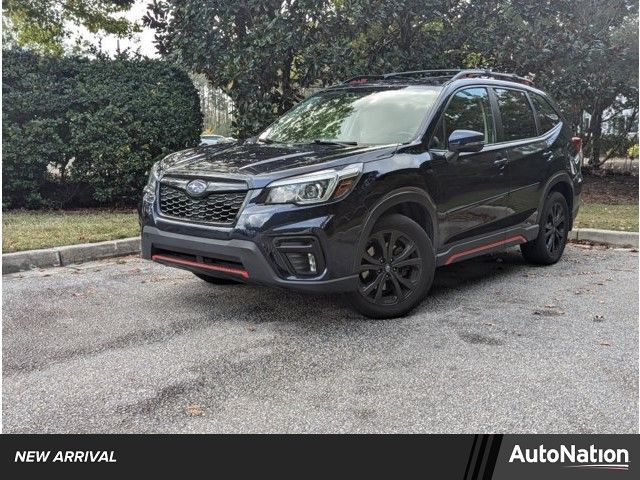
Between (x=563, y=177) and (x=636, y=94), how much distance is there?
7.48 metres

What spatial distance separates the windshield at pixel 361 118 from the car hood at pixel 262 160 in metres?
0.33

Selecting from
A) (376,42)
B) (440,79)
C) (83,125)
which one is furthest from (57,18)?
(440,79)

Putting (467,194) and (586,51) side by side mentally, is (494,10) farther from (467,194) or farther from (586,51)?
(467,194)

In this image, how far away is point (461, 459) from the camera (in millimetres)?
2494

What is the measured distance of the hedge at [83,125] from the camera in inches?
330

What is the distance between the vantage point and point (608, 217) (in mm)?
8719

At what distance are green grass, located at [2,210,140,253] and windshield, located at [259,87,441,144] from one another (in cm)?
253

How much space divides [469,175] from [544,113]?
1796 mm

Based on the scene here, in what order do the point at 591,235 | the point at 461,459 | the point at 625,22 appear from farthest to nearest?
the point at 625,22 → the point at 591,235 → the point at 461,459

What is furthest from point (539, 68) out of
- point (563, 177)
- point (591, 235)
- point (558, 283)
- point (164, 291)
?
point (164, 291)

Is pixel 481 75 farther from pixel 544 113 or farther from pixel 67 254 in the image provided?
pixel 67 254

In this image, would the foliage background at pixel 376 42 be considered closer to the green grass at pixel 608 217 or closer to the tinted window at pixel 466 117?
the green grass at pixel 608 217

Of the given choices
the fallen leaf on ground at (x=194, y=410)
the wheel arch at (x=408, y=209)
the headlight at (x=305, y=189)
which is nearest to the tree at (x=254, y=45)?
the wheel arch at (x=408, y=209)

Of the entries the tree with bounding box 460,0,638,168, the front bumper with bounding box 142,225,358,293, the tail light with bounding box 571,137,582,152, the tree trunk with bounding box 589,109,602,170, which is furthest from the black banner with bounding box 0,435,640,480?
the tree trunk with bounding box 589,109,602,170
